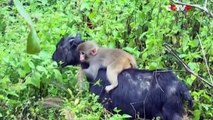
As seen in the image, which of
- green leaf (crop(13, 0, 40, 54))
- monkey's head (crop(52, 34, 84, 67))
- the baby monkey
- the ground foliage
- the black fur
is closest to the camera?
green leaf (crop(13, 0, 40, 54))

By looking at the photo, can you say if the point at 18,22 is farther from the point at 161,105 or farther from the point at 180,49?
the point at 161,105

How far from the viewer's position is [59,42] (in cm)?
522

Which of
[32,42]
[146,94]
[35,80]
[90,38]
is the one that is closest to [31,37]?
[32,42]

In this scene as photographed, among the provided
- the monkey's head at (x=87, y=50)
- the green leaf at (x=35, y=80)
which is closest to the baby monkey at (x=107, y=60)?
the monkey's head at (x=87, y=50)

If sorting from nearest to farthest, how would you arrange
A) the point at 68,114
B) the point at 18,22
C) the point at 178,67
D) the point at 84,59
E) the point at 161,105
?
the point at 68,114 < the point at 161,105 < the point at 84,59 < the point at 178,67 < the point at 18,22

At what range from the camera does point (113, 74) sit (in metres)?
4.66

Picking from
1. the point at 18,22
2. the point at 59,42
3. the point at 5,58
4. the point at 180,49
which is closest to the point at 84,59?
the point at 59,42

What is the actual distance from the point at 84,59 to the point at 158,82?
2.60 ft

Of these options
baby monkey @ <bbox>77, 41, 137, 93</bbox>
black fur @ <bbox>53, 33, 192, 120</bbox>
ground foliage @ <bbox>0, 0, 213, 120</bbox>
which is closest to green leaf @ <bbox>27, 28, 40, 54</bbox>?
ground foliage @ <bbox>0, 0, 213, 120</bbox>

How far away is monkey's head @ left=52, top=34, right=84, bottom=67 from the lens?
16.7ft

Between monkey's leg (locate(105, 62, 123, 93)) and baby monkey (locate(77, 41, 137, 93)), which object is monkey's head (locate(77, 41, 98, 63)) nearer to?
baby monkey (locate(77, 41, 137, 93))

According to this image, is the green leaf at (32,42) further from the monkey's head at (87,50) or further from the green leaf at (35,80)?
the monkey's head at (87,50)

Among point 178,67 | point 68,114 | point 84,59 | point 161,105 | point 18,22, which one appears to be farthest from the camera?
point 18,22

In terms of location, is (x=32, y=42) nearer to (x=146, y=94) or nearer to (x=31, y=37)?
(x=31, y=37)
